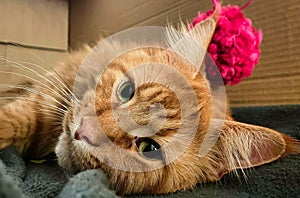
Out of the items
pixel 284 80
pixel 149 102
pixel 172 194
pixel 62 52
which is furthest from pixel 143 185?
pixel 62 52

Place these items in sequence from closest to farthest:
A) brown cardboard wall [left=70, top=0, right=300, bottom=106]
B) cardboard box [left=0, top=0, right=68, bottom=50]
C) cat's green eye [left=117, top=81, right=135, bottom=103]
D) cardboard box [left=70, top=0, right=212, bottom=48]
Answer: cat's green eye [left=117, top=81, right=135, bottom=103], brown cardboard wall [left=70, top=0, right=300, bottom=106], cardboard box [left=70, top=0, right=212, bottom=48], cardboard box [left=0, top=0, right=68, bottom=50]

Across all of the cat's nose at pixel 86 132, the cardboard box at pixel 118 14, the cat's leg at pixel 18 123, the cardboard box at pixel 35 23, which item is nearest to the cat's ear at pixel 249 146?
the cat's nose at pixel 86 132

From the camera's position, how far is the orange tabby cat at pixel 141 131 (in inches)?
34.0

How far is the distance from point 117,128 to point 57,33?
5.73 ft

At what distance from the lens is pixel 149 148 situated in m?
0.91

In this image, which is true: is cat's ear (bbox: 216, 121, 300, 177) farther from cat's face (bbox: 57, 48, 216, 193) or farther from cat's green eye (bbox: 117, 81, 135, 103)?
cat's green eye (bbox: 117, 81, 135, 103)

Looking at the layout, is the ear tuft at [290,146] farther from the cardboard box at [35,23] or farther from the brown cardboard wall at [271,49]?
the cardboard box at [35,23]

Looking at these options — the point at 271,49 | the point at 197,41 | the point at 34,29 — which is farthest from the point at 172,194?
the point at 34,29

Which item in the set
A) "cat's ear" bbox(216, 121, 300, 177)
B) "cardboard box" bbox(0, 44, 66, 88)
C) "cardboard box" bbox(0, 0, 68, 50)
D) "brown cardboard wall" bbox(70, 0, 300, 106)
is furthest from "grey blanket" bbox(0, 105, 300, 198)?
"cardboard box" bbox(0, 0, 68, 50)

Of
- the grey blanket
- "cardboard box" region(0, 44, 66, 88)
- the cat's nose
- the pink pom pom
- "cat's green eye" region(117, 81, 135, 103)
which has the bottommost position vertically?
the grey blanket

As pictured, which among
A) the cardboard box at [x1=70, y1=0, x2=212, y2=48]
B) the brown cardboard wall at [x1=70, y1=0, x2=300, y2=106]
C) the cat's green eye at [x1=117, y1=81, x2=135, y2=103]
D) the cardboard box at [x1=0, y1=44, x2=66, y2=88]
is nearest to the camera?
the cat's green eye at [x1=117, y1=81, x2=135, y2=103]

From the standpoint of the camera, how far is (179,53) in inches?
42.2

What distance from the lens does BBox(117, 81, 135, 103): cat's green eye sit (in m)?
0.95

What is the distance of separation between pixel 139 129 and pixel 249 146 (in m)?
0.31
